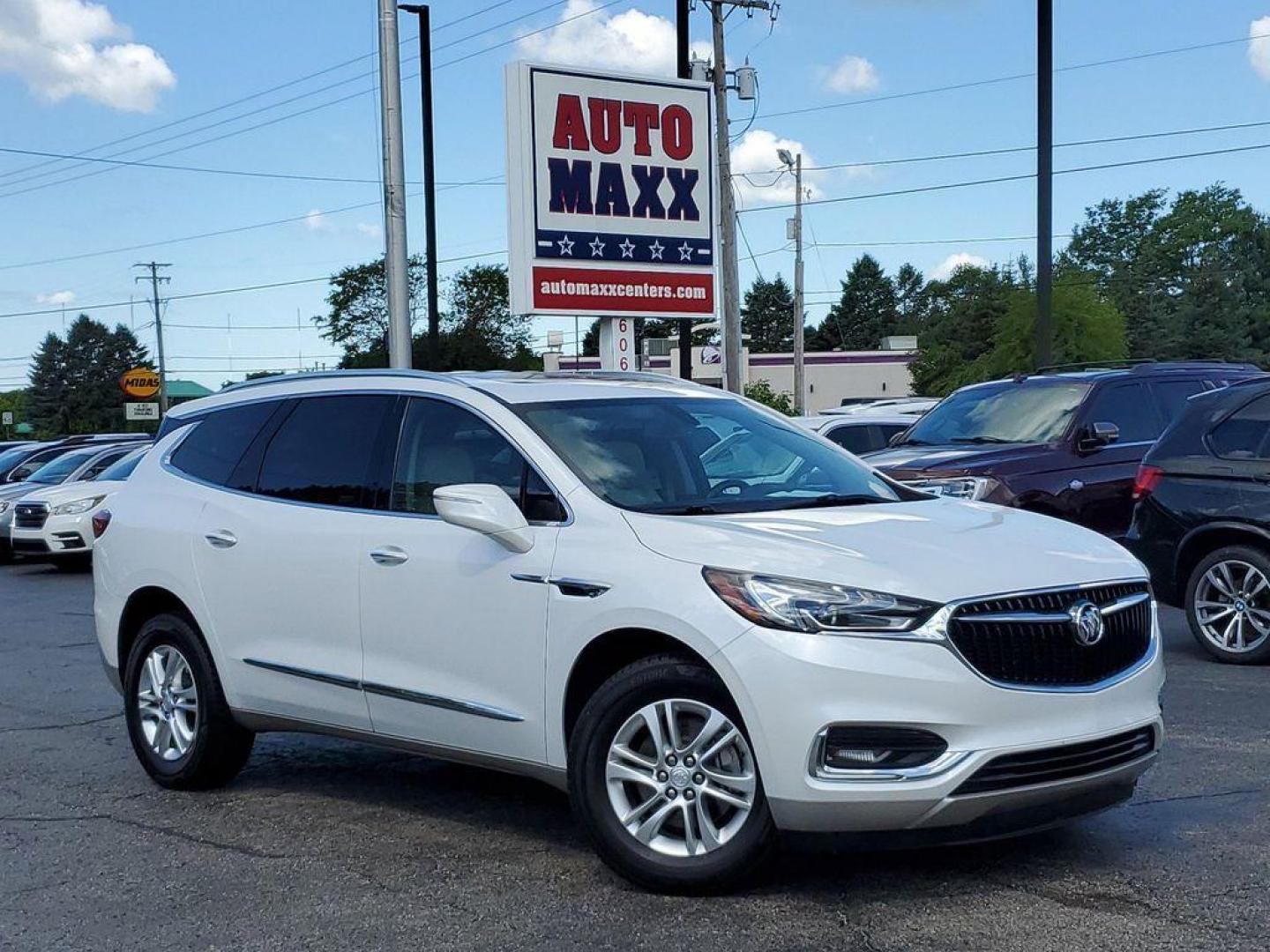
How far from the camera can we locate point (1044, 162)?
22797 mm

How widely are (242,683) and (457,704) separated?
139 cm

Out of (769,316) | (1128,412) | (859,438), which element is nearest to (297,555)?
(1128,412)

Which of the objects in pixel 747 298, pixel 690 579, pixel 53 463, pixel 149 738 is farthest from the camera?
pixel 747 298

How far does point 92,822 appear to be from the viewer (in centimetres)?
634

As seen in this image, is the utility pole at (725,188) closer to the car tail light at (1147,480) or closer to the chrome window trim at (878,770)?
the car tail light at (1147,480)

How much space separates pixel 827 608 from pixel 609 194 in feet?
43.5

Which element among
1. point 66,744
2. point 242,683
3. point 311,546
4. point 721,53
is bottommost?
point 66,744

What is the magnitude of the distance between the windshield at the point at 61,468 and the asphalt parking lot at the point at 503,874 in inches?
628

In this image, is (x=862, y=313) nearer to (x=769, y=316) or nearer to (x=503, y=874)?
(x=769, y=316)

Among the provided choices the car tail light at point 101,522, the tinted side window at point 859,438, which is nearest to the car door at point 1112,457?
the tinted side window at point 859,438

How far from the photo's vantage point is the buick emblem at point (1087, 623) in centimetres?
487

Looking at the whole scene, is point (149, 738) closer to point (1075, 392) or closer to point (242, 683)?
point (242, 683)

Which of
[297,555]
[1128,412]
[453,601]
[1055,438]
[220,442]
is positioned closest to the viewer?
[453,601]

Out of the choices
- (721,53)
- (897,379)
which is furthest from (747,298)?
(721,53)
